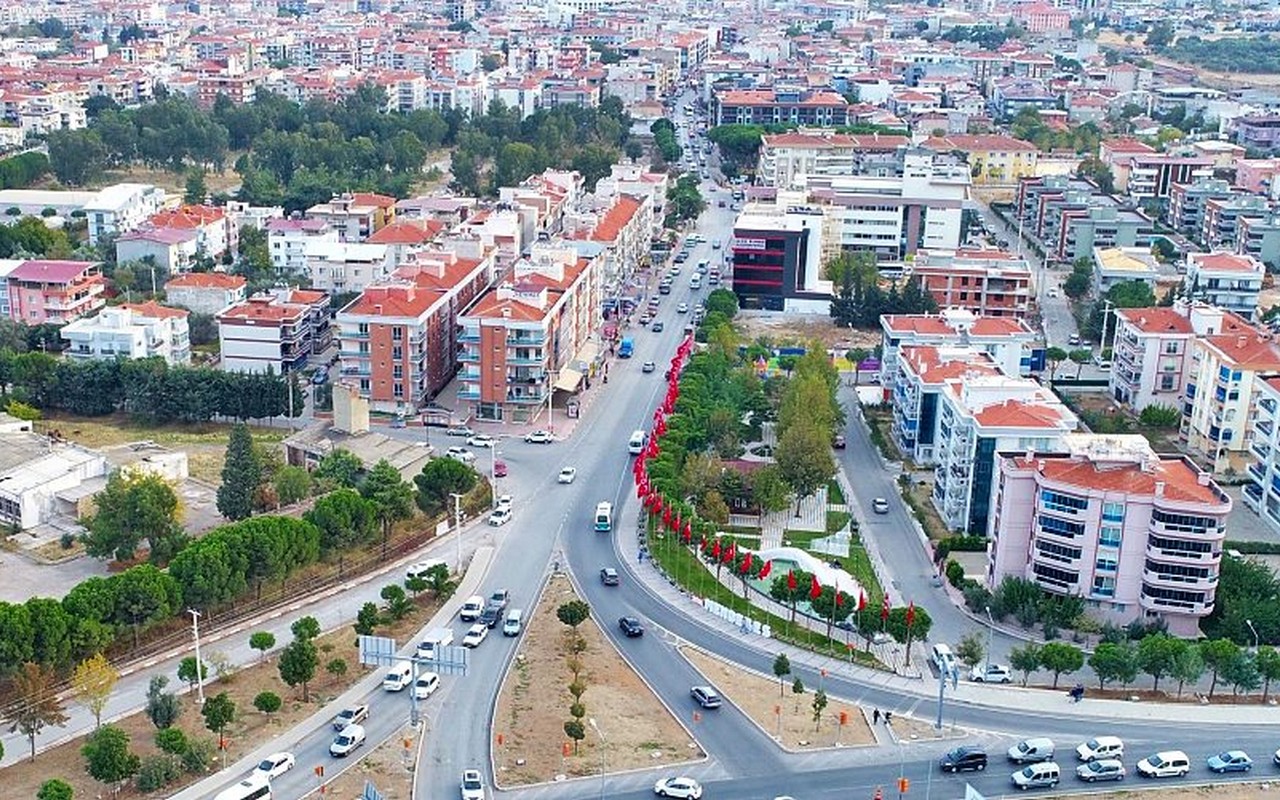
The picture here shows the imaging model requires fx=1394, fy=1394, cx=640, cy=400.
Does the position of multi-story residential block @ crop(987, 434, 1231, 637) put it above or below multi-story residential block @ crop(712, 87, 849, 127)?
below

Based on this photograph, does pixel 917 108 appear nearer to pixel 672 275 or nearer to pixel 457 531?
pixel 672 275

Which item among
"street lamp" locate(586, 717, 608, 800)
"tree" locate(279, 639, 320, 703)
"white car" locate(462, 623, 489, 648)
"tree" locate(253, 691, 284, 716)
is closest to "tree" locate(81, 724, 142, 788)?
"tree" locate(253, 691, 284, 716)

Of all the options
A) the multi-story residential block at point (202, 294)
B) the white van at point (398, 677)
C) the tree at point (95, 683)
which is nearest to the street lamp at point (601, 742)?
the white van at point (398, 677)

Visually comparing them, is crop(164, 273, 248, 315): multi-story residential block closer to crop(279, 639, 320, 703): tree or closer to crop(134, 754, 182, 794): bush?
crop(279, 639, 320, 703): tree

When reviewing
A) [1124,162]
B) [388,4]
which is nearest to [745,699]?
[1124,162]

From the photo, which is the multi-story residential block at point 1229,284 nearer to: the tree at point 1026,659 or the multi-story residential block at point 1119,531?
the multi-story residential block at point 1119,531

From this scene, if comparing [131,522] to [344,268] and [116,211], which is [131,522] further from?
[116,211]
